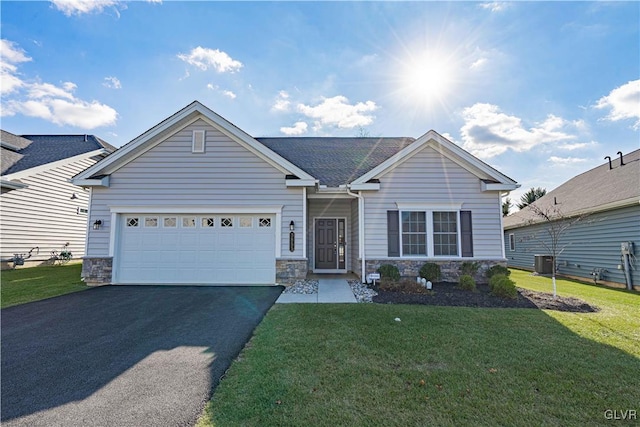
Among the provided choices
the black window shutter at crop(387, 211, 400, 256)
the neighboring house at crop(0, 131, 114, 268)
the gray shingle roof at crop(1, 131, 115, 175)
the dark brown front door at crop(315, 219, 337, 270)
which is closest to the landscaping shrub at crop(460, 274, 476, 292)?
the black window shutter at crop(387, 211, 400, 256)

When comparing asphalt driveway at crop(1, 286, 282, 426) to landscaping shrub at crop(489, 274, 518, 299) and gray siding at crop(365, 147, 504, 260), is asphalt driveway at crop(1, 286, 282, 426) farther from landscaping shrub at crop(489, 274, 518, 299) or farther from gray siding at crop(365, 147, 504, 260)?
landscaping shrub at crop(489, 274, 518, 299)

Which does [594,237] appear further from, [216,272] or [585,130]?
[216,272]

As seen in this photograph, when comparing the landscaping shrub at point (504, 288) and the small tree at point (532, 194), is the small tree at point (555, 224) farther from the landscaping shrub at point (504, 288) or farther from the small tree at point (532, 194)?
the small tree at point (532, 194)

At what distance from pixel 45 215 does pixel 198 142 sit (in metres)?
9.57

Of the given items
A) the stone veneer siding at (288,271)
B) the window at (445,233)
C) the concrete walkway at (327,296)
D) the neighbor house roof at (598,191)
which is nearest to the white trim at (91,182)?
the stone veneer siding at (288,271)

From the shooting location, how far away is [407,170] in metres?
9.50

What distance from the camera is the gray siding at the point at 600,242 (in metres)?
9.39

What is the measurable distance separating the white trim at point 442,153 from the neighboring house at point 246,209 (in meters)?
0.03

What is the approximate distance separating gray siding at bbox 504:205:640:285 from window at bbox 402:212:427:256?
6527 millimetres

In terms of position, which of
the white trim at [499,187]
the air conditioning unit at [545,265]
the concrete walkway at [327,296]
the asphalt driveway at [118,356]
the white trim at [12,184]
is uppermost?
the white trim at [12,184]

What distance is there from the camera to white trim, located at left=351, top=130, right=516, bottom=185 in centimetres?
924

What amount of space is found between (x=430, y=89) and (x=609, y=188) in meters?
7.64

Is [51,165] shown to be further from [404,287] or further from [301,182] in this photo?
[404,287]

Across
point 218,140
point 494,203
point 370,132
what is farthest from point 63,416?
point 370,132
